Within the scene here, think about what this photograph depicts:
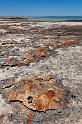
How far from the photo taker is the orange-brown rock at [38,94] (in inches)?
458

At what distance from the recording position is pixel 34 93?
12.5 m

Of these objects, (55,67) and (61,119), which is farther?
(55,67)

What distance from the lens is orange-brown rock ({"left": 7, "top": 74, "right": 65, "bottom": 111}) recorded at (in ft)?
38.2

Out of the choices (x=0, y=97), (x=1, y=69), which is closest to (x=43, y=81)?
(x=0, y=97)

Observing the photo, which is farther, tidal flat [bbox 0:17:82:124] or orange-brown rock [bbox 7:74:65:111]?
orange-brown rock [bbox 7:74:65:111]

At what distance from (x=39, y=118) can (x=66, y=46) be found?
52.0 feet

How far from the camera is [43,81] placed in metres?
13.9

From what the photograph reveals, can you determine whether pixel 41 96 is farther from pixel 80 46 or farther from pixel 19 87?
pixel 80 46

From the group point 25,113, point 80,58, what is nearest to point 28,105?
point 25,113

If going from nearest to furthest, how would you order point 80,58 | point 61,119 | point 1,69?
point 61,119 → point 1,69 → point 80,58

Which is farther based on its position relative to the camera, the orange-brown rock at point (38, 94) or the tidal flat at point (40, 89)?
the orange-brown rock at point (38, 94)

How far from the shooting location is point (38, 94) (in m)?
12.4

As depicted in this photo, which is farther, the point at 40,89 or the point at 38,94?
the point at 40,89

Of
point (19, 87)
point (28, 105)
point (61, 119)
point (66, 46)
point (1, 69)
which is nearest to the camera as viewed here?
point (61, 119)
